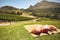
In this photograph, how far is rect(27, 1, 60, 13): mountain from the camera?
285cm

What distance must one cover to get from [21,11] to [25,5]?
187 mm

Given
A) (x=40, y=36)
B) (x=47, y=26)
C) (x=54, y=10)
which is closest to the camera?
(x=40, y=36)

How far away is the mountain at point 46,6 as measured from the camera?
285 centimetres

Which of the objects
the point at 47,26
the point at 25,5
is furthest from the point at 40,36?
the point at 25,5

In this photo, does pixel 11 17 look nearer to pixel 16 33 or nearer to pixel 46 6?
pixel 16 33

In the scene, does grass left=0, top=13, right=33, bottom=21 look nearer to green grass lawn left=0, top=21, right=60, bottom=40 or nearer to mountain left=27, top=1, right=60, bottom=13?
green grass lawn left=0, top=21, right=60, bottom=40

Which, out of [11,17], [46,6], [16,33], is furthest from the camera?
[46,6]

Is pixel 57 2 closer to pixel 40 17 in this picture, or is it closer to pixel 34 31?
pixel 40 17

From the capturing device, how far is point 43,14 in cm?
293

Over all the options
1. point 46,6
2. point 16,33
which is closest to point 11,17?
point 16,33

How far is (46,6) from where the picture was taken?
297 cm

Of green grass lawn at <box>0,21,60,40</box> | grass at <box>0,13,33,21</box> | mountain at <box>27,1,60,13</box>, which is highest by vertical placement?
mountain at <box>27,1,60,13</box>

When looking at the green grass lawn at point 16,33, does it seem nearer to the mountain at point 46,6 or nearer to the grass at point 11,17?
the grass at point 11,17

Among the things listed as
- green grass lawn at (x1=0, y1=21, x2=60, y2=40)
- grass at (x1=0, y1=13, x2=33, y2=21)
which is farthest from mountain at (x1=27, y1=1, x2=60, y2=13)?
green grass lawn at (x1=0, y1=21, x2=60, y2=40)
